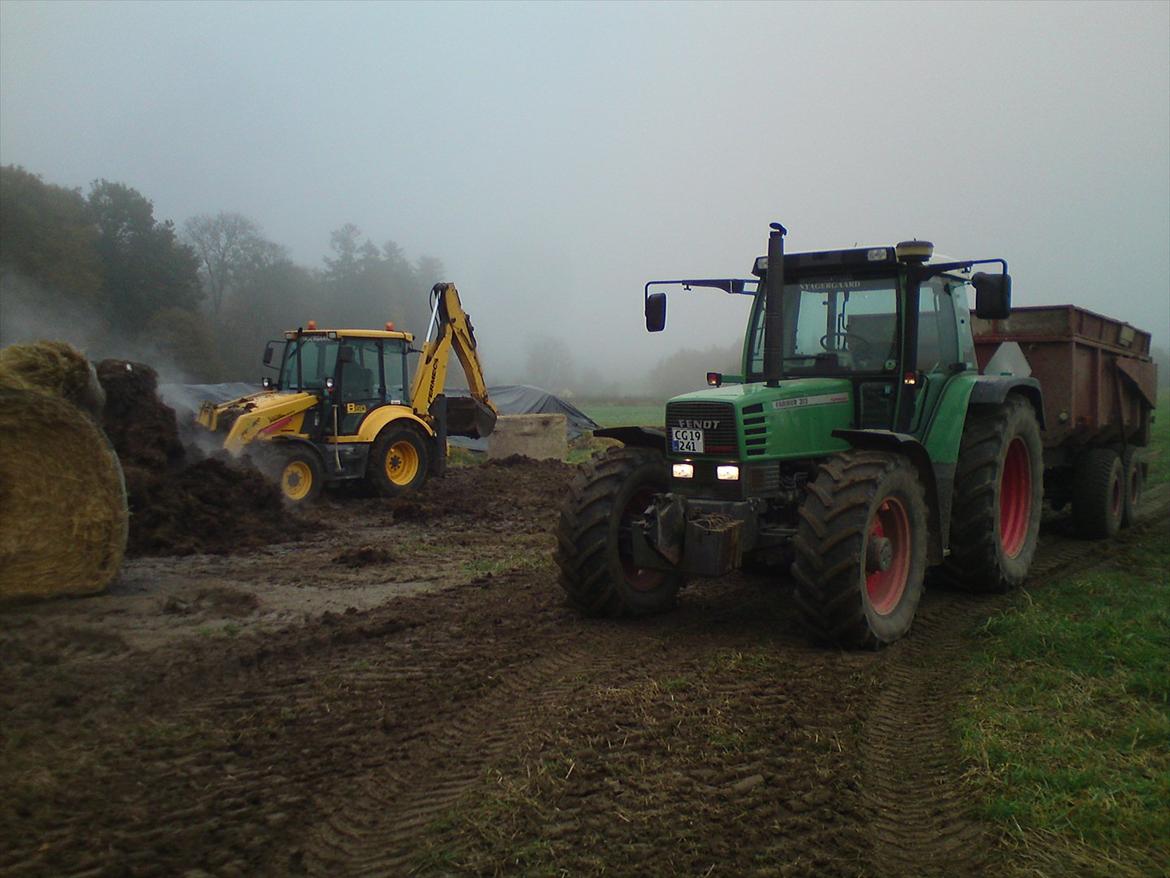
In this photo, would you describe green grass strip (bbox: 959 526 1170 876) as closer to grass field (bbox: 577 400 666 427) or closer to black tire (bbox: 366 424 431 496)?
black tire (bbox: 366 424 431 496)

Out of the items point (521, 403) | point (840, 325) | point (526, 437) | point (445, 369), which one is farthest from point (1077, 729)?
point (521, 403)

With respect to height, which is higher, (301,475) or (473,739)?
(301,475)

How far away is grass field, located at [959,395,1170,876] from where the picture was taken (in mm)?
3531

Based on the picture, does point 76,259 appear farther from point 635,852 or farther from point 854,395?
point 635,852

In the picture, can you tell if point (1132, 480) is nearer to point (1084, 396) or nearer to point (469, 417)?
point (1084, 396)

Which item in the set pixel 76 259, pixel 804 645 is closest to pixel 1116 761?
pixel 804 645

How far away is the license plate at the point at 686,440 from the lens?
638 centimetres

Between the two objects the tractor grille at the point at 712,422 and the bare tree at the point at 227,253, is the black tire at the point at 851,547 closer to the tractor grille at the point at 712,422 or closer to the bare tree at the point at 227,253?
the tractor grille at the point at 712,422

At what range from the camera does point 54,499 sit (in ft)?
24.7

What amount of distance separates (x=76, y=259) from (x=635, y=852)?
88.4 feet

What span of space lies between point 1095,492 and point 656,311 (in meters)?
5.16

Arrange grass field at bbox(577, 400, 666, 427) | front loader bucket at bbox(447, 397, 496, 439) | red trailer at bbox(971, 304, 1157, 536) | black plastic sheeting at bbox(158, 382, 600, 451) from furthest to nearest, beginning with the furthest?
grass field at bbox(577, 400, 666, 427) < black plastic sheeting at bbox(158, 382, 600, 451) < front loader bucket at bbox(447, 397, 496, 439) < red trailer at bbox(971, 304, 1157, 536)

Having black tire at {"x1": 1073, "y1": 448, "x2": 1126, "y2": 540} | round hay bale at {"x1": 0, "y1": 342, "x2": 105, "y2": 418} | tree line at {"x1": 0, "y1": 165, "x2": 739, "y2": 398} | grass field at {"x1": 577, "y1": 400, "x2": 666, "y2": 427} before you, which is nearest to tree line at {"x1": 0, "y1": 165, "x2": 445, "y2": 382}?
tree line at {"x1": 0, "y1": 165, "x2": 739, "y2": 398}

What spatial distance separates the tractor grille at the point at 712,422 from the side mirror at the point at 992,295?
1874 millimetres
